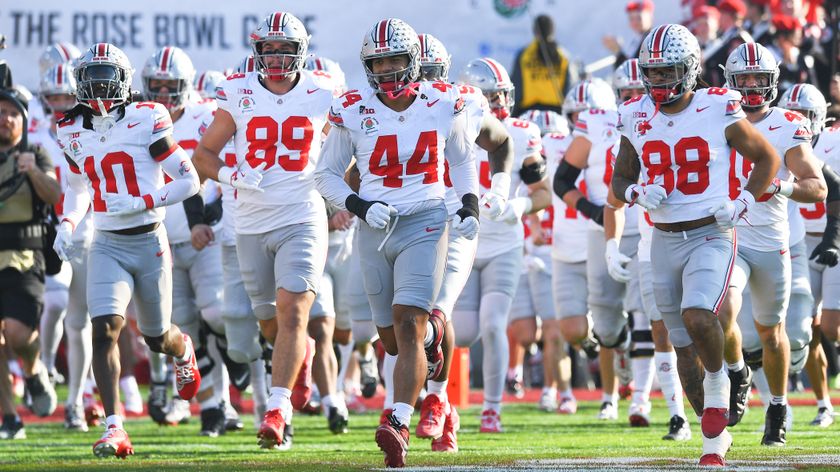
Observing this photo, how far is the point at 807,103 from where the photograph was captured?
880 cm

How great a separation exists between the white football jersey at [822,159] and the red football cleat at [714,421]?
2.98 m

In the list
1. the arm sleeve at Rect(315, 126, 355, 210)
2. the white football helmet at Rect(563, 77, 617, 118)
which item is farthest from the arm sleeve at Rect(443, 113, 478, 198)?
the white football helmet at Rect(563, 77, 617, 118)

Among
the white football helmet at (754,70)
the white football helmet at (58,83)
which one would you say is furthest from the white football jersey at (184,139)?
the white football helmet at (754,70)

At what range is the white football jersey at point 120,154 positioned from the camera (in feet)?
24.8

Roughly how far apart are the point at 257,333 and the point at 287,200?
1469mm

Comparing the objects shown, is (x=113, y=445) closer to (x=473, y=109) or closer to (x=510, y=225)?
(x=473, y=109)

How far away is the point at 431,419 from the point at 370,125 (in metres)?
1.43

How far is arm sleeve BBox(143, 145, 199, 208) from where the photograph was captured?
7.46 m

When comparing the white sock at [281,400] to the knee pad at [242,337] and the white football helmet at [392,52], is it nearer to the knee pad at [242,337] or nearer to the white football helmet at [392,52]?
the white football helmet at [392,52]

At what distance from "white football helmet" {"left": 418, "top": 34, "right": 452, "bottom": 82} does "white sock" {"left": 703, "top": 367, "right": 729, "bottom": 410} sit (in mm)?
2293

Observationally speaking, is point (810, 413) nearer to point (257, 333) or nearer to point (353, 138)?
point (257, 333)

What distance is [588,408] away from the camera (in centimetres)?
1112

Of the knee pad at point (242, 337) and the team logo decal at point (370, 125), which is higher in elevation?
the team logo decal at point (370, 125)

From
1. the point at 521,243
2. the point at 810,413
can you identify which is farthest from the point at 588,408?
the point at 521,243
